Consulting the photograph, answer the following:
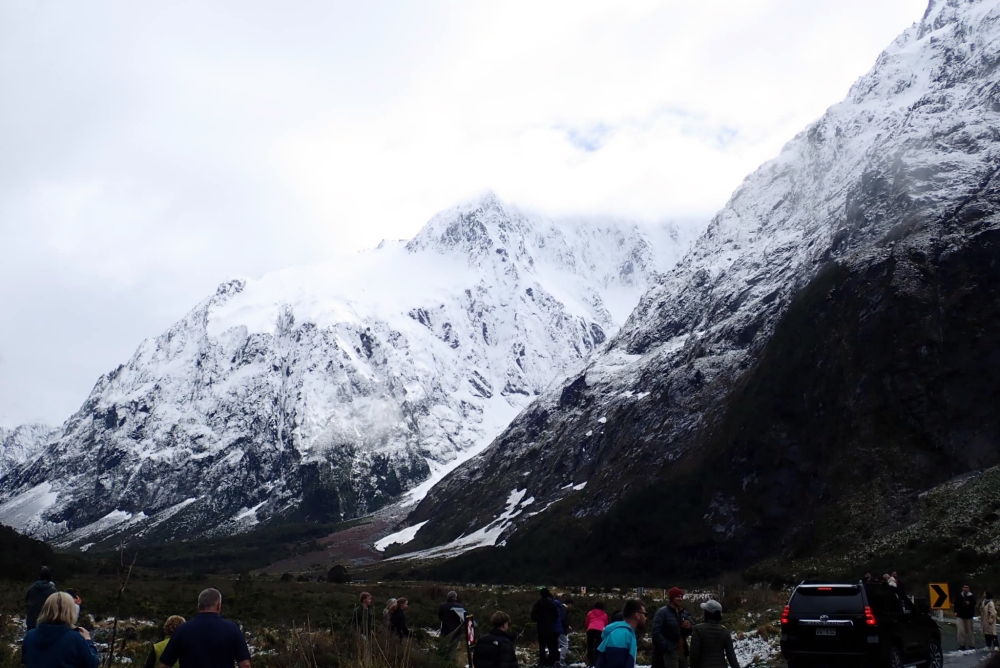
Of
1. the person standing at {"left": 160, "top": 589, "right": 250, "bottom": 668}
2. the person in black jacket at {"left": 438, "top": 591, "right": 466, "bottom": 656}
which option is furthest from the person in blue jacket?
the person in black jacket at {"left": 438, "top": 591, "right": 466, "bottom": 656}

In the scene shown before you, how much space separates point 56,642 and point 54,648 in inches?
2.5

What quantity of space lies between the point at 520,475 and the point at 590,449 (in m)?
29.8

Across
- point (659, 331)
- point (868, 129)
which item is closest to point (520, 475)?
point (659, 331)

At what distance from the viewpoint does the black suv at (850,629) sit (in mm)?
17812

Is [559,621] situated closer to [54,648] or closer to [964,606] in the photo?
[964,606]

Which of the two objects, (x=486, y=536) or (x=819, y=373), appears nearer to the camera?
(x=819, y=373)

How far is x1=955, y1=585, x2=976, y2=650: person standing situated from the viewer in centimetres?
2506

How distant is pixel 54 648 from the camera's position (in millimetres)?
9281

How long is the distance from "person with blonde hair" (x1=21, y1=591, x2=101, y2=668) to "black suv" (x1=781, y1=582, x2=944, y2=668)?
14.8m

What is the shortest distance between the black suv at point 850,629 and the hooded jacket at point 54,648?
585 inches

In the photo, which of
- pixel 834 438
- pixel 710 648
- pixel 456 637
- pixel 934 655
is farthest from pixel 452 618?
pixel 834 438

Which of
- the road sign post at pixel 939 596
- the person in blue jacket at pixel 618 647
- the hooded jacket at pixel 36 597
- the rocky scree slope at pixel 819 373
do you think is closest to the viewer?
the person in blue jacket at pixel 618 647

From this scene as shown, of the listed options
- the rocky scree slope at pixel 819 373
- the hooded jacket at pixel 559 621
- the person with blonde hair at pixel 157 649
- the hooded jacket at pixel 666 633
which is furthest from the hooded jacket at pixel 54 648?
the rocky scree slope at pixel 819 373

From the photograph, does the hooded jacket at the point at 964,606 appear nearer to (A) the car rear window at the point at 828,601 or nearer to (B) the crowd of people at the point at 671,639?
(A) the car rear window at the point at 828,601
